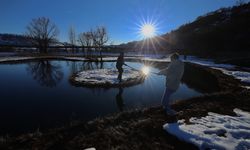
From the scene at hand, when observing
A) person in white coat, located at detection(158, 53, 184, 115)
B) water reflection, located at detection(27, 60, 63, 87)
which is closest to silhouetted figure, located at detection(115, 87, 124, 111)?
person in white coat, located at detection(158, 53, 184, 115)

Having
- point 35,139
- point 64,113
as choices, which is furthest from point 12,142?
point 64,113

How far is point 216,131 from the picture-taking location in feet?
17.3

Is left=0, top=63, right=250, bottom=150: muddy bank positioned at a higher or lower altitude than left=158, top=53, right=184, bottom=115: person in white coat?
lower

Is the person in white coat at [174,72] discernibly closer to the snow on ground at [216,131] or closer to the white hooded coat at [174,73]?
the white hooded coat at [174,73]

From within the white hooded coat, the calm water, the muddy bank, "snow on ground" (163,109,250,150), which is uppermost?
the white hooded coat

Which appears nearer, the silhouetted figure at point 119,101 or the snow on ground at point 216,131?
the snow on ground at point 216,131

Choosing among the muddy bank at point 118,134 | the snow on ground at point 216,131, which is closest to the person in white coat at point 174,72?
the muddy bank at point 118,134

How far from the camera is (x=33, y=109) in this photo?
8414 mm

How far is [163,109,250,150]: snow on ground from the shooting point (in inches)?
180

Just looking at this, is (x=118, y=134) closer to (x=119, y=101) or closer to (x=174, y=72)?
(x=174, y=72)

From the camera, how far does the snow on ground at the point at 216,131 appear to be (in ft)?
15.0

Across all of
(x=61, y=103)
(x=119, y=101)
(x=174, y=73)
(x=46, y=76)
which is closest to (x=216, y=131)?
(x=174, y=73)

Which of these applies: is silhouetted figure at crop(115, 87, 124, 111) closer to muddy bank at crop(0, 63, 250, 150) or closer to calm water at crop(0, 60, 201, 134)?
calm water at crop(0, 60, 201, 134)

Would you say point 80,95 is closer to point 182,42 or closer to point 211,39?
point 211,39
